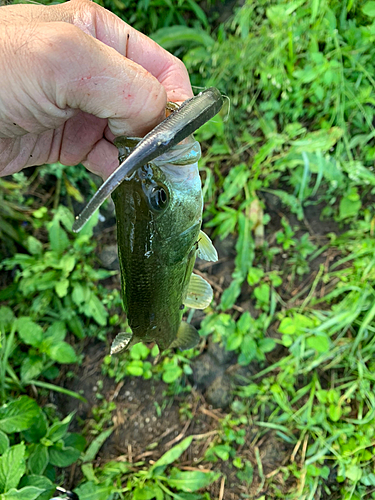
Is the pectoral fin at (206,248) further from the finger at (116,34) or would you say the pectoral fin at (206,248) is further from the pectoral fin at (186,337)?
the finger at (116,34)

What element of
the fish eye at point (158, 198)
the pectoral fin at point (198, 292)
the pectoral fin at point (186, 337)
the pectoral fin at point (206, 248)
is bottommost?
the pectoral fin at point (186, 337)

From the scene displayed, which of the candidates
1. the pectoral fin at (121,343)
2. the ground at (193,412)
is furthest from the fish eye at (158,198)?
the ground at (193,412)

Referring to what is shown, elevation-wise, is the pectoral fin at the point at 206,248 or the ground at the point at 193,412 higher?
the pectoral fin at the point at 206,248

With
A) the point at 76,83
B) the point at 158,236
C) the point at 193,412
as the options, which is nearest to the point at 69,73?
the point at 76,83

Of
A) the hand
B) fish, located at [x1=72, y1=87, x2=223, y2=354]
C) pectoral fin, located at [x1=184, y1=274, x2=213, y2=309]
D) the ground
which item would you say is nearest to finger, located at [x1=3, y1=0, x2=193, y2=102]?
the hand

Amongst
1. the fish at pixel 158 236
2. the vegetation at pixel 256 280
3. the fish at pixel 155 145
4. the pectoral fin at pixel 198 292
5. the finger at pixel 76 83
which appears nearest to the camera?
the fish at pixel 155 145

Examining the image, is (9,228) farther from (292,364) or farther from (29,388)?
(292,364)

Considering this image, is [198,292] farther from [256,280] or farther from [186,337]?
[256,280]
